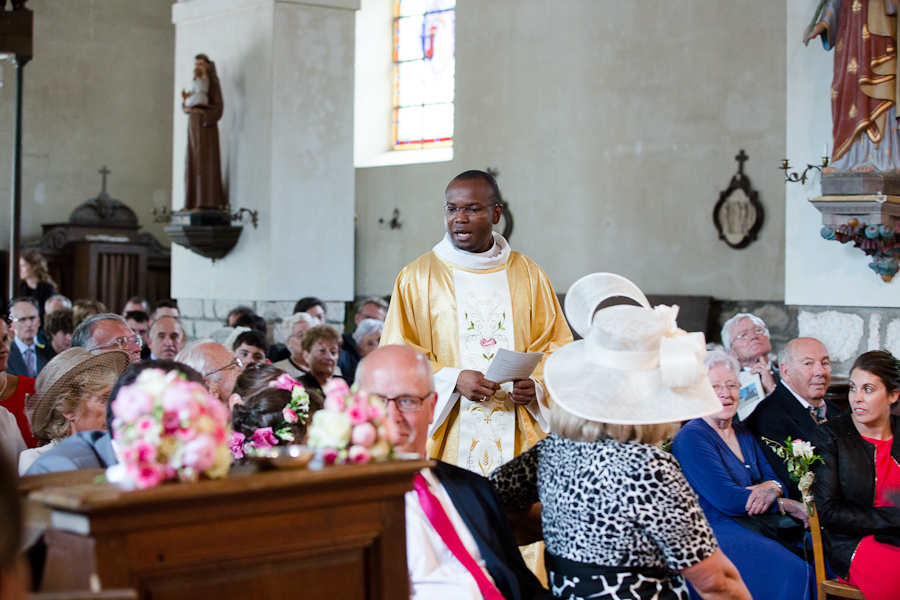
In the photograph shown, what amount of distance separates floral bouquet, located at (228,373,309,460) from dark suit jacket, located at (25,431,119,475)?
467 millimetres

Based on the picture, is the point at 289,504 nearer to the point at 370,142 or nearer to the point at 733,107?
the point at 733,107

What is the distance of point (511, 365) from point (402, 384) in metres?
1.11

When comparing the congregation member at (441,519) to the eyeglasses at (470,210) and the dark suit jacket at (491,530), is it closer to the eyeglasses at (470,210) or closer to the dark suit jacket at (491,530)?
the dark suit jacket at (491,530)

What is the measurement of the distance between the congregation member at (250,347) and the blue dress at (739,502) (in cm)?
237

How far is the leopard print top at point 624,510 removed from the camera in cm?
207

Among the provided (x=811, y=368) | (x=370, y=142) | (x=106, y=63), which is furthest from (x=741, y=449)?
(x=106, y=63)

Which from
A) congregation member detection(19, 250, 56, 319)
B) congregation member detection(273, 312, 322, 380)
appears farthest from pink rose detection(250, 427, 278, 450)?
congregation member detection(19, 250, 56, 319)

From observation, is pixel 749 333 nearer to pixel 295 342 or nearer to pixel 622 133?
pixel 295 342

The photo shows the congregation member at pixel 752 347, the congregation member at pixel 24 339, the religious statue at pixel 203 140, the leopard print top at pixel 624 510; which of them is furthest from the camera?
the religious statue at pixel 203 140

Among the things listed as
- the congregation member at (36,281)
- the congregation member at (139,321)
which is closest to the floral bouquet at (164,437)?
the congregation member at (139,321)

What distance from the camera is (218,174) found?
936cm

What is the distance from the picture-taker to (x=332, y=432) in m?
1.71

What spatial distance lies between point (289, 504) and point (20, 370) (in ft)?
18.6

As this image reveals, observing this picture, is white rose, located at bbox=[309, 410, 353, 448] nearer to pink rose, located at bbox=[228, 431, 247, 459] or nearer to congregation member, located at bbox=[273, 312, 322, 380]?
pink rose, located at bbox=[228, 431, 247, 459]
